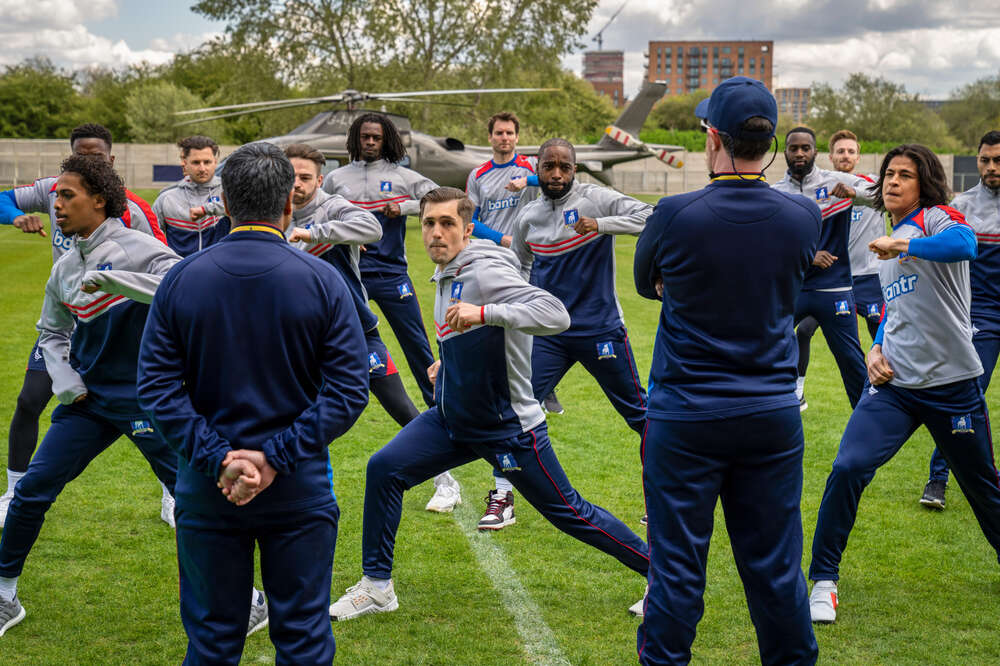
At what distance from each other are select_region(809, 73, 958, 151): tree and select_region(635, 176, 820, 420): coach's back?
84615mm

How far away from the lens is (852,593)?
16.4 ft

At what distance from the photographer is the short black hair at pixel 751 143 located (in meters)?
3.11

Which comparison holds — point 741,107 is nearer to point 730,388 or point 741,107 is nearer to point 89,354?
point 730,388

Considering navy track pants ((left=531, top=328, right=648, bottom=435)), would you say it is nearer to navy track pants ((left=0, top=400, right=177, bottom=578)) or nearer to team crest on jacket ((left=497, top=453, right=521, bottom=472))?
team crest on jacket ((left=497, top=453, right=521, bottom=472))

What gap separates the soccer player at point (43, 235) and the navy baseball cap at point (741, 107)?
3.33m

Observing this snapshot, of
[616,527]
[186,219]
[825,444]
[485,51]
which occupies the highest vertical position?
[485,51]

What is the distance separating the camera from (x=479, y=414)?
4.40 metres

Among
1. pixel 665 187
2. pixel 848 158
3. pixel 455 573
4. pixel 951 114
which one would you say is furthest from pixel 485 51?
pixel 951 114

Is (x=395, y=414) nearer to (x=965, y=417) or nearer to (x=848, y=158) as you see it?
(x=965, y=417)

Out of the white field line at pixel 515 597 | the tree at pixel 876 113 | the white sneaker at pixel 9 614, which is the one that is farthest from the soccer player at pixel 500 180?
the tree at pixel 876 113

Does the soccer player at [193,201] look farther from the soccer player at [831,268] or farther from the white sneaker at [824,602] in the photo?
the white sneaker at [824,602]

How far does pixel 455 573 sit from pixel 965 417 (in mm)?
2677

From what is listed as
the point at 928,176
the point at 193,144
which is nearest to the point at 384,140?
the point at 193,144

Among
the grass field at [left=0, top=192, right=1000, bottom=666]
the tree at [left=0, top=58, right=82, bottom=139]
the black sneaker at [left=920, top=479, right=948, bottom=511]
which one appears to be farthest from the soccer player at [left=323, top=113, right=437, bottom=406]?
the tree at [left=0, top=58, right=82, bottom=139]
